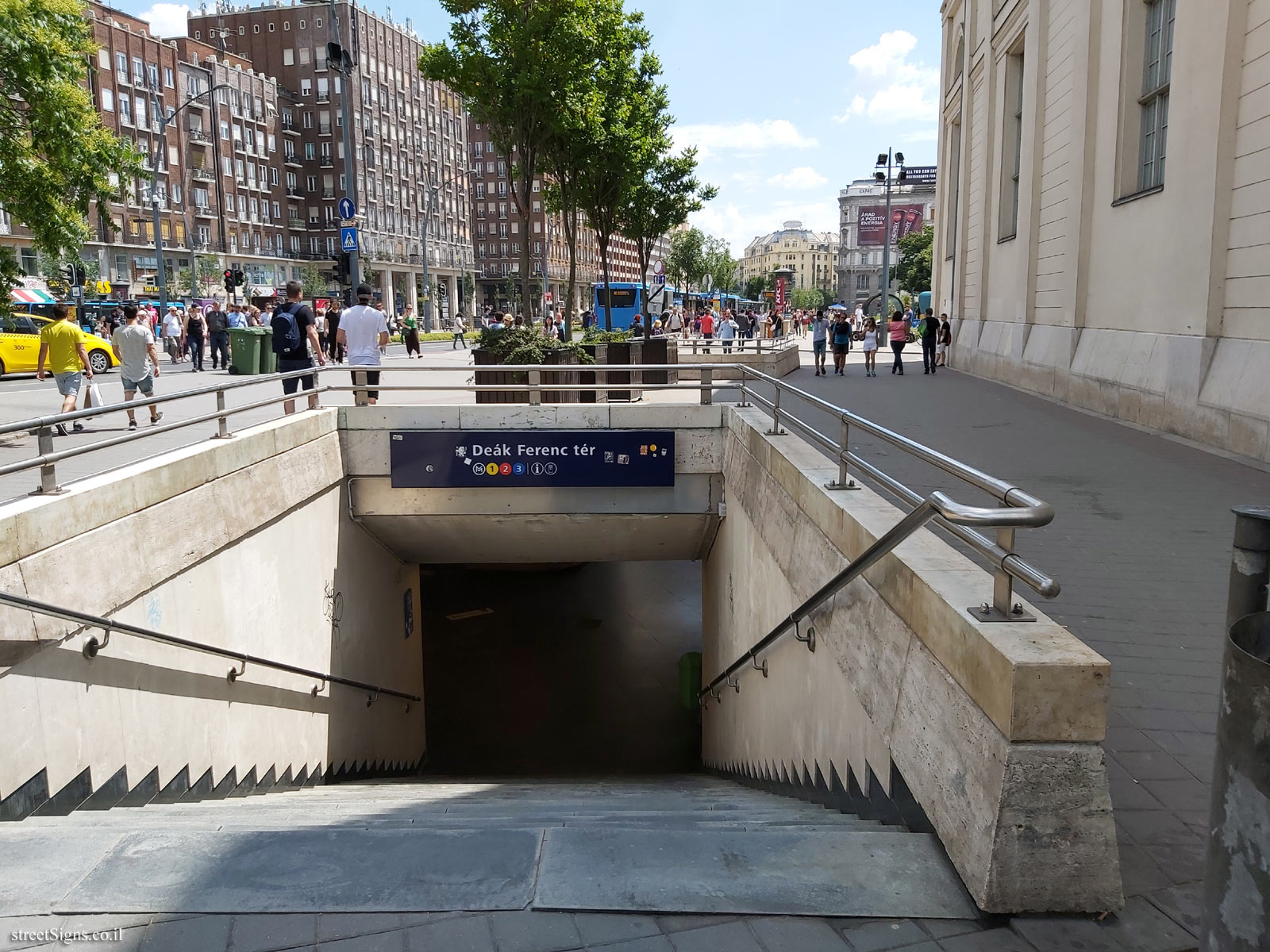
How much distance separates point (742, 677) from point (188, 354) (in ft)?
101

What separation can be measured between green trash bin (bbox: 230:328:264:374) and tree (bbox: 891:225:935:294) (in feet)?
244

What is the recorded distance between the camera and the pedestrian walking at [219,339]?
25.1 m

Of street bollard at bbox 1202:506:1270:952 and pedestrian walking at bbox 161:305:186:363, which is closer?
street bollard at bbox 1202:506:1270:952

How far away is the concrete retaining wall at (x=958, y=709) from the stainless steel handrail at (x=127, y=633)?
4.00m

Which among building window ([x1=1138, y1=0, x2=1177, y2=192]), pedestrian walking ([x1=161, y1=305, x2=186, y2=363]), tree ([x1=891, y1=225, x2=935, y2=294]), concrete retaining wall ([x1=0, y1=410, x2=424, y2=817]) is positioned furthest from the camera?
tree ([x1=891, y1=225, x2=935, y2=294])

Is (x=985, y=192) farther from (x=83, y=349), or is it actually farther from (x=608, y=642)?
(x=83, y=349)

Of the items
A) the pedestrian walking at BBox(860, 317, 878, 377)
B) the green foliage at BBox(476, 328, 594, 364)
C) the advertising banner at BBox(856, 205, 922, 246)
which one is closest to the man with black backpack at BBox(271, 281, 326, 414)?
the green foliage at BBox(476, 328, 594, 364)

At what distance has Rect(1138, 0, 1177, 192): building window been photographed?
41.5 ft

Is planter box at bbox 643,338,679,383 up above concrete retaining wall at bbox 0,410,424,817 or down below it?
above

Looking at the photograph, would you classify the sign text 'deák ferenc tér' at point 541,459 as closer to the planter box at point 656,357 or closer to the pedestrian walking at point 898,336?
the planter box at point 656,357

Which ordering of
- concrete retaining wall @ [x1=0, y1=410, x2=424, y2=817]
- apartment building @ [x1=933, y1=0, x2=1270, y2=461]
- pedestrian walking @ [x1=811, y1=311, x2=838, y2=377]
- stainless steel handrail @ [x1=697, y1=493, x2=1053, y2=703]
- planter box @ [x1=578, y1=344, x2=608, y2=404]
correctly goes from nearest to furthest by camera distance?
stainless steel handrail @ [x1=697, y1=493, x2=1053, y2=703]
concrete retaining wall @ [x1=0, y1=410, x2=424, y2=817]
apartment building @ [x1=933, y1=0, x2=1270, y2=461]
planter box @ [x1=578, y1=344, x2=608, y2=404]
pedestrian walking @ [x1=811, y1=311, x2=838, y2=377]

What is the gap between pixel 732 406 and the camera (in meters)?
10.8

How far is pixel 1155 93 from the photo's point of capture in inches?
506

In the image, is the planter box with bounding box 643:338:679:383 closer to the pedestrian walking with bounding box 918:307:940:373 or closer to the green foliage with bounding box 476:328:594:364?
the green foliage with bounding box 476:328:594:364
